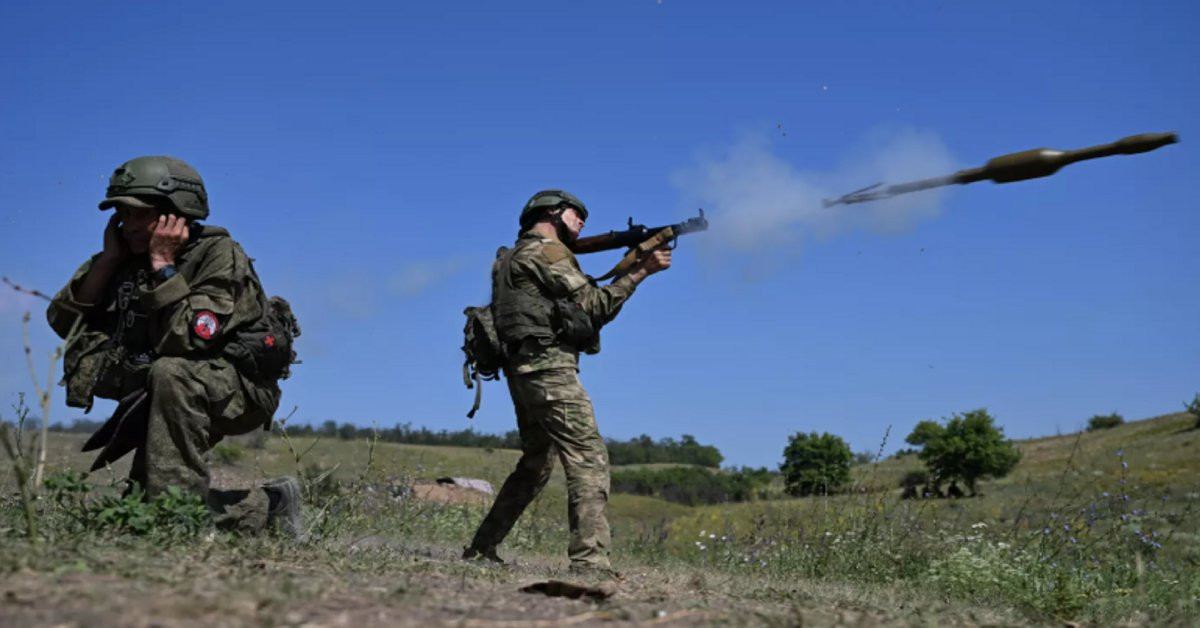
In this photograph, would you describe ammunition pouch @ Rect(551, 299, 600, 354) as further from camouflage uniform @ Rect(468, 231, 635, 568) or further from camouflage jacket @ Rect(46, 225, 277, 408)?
camouflage jacket @ Rect(46, 225, 277, 408)

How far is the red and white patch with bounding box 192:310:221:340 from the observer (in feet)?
19.6

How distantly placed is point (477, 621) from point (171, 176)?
3.62 metres

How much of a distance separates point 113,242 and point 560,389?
2616 millimetres

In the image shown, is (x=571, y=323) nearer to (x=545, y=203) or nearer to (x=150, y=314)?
(x=545, y=203)

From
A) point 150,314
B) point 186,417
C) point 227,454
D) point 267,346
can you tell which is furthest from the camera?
point 227,454

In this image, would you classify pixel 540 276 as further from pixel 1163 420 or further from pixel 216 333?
pixel 1163 420

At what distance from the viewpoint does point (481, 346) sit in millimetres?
7438

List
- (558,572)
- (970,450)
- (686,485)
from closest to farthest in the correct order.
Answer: (558,572) → (686,485) → (970,450)

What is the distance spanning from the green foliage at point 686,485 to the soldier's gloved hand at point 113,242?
19991 millimetres

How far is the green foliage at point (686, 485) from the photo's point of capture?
2706cm

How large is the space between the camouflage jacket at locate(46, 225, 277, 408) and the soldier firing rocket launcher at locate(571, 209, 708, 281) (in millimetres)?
2337

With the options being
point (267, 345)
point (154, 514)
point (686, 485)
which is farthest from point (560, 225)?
point (686, 485)

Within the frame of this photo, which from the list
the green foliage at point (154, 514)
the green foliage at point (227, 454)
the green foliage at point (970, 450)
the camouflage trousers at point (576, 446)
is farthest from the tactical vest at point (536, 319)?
the green foliage at point (970, 450)

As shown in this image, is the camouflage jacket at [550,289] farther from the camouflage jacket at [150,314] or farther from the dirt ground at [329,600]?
the dirt ground at [329,600]
